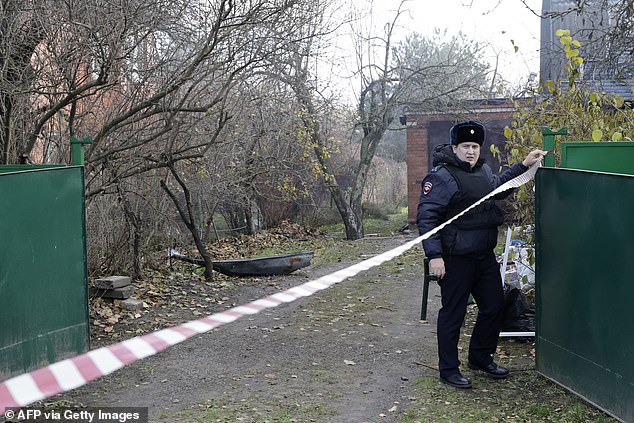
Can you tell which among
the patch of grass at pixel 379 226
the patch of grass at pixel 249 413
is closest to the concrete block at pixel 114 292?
the patch of grass at pixel 249 413

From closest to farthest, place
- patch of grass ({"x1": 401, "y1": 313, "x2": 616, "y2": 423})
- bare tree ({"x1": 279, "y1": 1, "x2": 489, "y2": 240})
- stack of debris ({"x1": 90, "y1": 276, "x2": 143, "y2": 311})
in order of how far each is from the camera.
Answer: patch of grass ({"x1": 401, "y1": 313, "x2": 616, "y2": 423})
stack of debris ({"x1": 90, "y1": 276, "x2": 143, "y2": 311})
bare tree ({"x1": 279, "y1": 1, "x2": 489, "y2": 240})

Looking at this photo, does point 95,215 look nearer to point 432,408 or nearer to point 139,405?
point 139,405

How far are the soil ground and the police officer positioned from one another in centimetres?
44

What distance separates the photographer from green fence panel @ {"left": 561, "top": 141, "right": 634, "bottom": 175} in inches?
210

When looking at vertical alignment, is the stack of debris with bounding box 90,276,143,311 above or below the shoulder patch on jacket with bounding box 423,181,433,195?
below

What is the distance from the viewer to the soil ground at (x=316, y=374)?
5.04 metres

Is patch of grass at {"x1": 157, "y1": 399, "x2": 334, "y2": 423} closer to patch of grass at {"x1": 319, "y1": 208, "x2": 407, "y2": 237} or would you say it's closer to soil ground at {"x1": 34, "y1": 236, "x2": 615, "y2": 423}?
soil ground at {"x1": 34, "y1": 236, "x2": 615, "y2": 423}

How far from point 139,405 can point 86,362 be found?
2.19 meters

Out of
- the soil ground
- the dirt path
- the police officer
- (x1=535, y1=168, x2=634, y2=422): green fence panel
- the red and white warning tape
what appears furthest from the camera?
the police officer

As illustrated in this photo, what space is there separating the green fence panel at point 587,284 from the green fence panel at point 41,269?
12.1ft

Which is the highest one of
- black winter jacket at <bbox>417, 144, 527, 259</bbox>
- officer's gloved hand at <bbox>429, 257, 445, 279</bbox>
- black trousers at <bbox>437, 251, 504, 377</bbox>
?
black winter jacket at <bbox>417, 144, 527, 259</bbox>

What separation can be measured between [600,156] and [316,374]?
278cm

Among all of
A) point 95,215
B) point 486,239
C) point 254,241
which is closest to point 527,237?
point 486,239

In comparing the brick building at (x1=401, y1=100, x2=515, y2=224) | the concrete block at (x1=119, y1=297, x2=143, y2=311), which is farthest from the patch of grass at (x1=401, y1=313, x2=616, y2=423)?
the brick building at (x1=401, y1=100, x2=515, y2=224)
